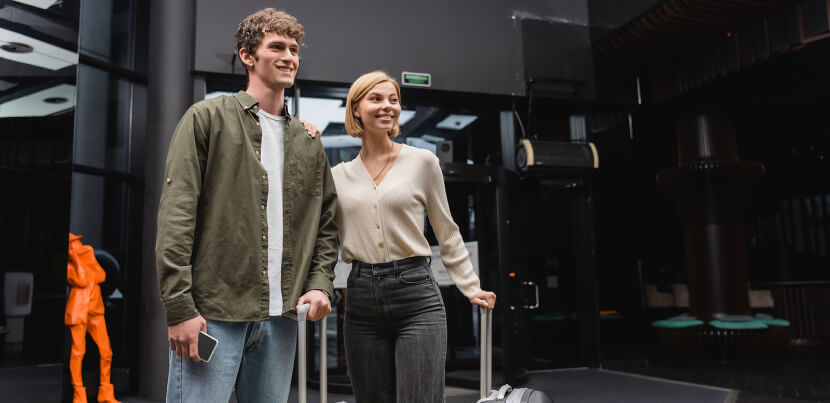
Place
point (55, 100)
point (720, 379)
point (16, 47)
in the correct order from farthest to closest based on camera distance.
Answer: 1. point (720, 379)
2. point (55, 100)
3. point (16, 47)

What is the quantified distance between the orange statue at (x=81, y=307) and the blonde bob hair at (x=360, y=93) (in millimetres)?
3084

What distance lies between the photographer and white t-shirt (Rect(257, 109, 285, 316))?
4.78 ft

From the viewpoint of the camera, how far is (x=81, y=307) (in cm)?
411

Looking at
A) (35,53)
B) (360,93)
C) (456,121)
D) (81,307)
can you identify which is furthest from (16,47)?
(456,121)

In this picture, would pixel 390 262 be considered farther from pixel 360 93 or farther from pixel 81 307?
pixel 81 307

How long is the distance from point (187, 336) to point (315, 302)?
304mm

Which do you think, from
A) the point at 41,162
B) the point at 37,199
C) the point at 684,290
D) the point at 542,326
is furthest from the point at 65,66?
the point at 684,290

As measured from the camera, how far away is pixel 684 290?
8.98 metres

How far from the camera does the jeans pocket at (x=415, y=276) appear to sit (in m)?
1.76

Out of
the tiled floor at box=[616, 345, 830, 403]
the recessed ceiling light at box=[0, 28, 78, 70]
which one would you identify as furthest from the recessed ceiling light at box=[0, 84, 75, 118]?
the tiled floor at box=[616, 345, 830, 403]

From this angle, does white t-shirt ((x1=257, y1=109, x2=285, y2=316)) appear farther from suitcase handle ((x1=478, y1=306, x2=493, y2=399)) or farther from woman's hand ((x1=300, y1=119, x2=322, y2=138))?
suitcase handle ((x1=478, y1=306, x2=493, y2=399))

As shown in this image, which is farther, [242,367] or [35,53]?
[35,53]

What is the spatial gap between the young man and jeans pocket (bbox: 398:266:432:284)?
0.26m

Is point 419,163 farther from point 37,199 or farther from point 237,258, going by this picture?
point 37,199
